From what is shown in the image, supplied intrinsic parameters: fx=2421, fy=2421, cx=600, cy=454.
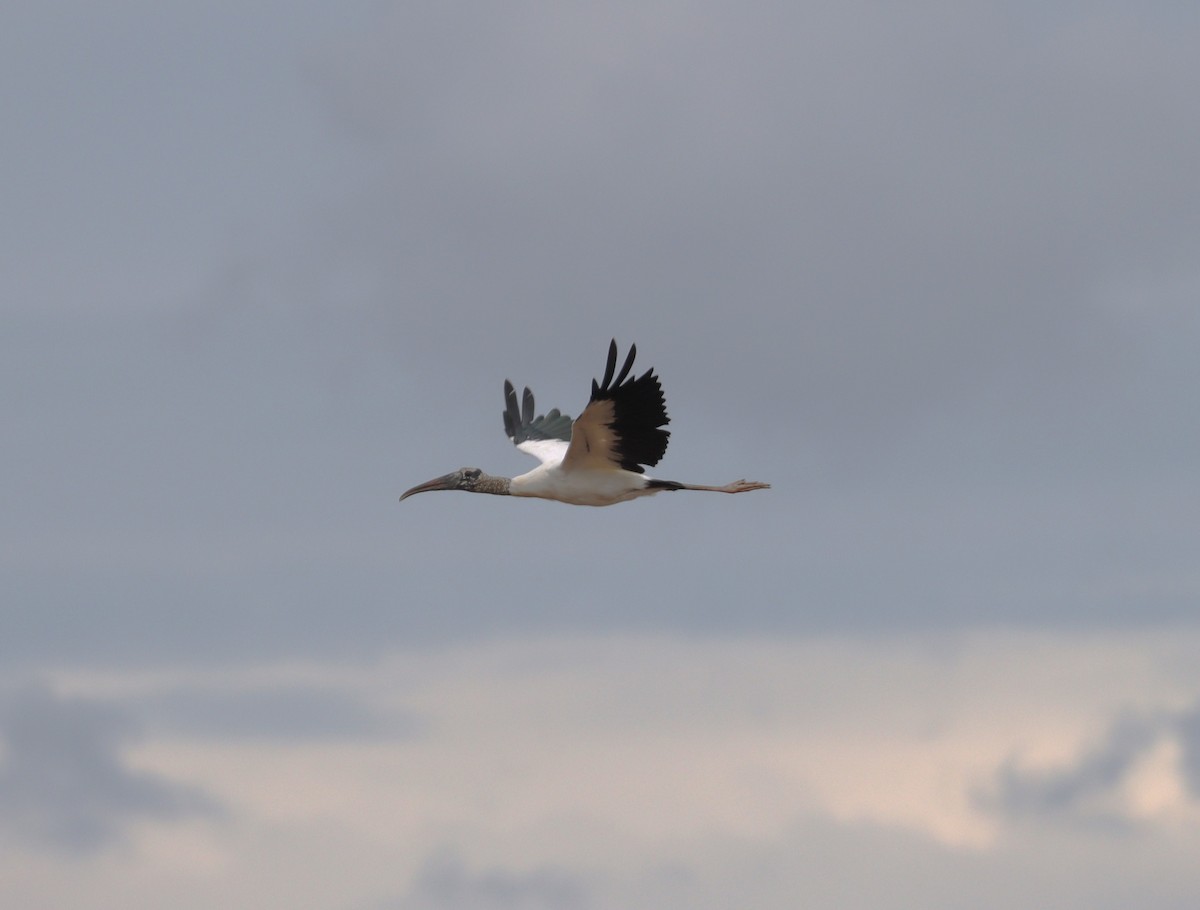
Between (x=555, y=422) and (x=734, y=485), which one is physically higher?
(x=555, y=422)

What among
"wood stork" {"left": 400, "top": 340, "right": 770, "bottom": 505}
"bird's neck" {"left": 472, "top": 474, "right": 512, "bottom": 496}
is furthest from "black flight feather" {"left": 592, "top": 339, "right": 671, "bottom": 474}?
"bird's neck" {"left": 472, "top": 474, "right": 512, "bottom": 496}

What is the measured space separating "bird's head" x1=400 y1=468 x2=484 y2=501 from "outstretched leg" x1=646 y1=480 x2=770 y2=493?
473cm

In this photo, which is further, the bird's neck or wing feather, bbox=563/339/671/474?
the bird's neck

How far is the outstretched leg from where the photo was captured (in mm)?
42688

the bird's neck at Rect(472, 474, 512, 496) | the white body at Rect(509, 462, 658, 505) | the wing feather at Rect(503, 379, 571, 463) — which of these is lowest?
the white body at Rect(509, 462, 658, 505)

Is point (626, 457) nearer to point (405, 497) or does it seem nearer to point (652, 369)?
point (652, 369)

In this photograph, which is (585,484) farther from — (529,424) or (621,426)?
(529,424)

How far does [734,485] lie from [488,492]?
15.8 ft

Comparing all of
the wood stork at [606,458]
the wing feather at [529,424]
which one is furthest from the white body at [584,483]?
the wing feather at [529,424]

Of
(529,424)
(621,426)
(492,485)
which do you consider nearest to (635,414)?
(621,426)

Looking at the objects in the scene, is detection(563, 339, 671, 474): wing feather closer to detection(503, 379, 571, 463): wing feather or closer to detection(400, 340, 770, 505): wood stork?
detection(400, 340, 770, 505): wood stork

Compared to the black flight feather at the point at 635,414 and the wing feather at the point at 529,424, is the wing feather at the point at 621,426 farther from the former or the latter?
the wing feather at the point at 529,424

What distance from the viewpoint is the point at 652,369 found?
39656mm

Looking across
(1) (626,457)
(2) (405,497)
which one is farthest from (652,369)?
(2) (405,497)
